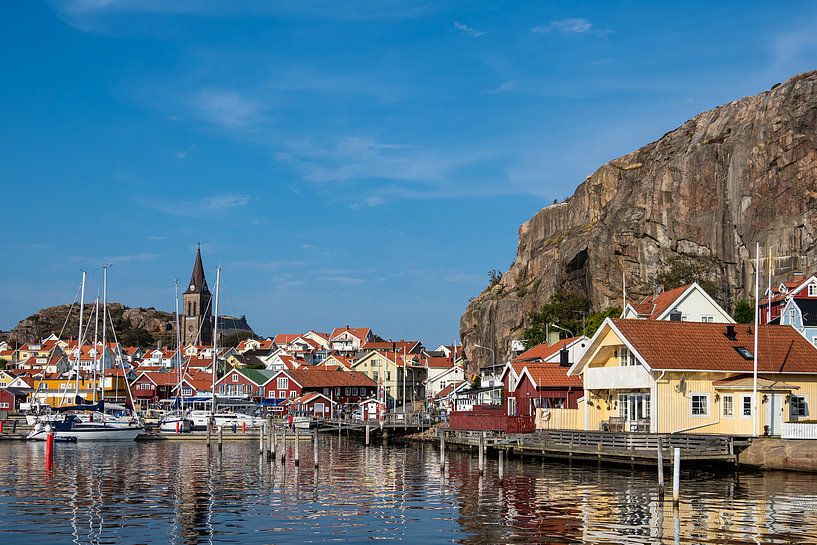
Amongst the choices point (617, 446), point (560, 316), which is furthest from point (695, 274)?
point (617, 446)

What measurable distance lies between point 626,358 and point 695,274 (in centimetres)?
5931

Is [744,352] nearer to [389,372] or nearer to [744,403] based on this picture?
[744,403]

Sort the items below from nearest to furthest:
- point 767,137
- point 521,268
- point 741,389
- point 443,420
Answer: point 741,389 → point 443,420 → point 767,137 → point 521,268

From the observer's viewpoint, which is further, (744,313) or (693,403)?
(744,313)

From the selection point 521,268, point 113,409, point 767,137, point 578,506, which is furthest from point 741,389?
point 521,268

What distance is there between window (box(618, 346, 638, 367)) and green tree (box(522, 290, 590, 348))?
185 ft

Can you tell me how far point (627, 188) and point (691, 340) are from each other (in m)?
84.5

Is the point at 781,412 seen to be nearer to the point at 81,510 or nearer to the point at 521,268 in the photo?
the point at 81,510

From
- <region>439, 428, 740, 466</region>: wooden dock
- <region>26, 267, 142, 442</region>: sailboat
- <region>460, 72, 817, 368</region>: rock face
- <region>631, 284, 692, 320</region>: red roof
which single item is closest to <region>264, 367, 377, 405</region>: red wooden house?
<region>460, 72, 817, 368</region>: rock face

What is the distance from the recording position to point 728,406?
53938mm

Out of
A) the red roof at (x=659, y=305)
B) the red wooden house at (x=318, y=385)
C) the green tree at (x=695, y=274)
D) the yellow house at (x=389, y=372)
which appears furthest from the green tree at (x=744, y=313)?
the yellow house at (x=389, y=372)

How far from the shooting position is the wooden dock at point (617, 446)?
161 ft

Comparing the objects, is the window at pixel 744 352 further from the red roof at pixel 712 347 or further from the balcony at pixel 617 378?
the balcony at pixel 617 378

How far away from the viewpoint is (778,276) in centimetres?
10569
